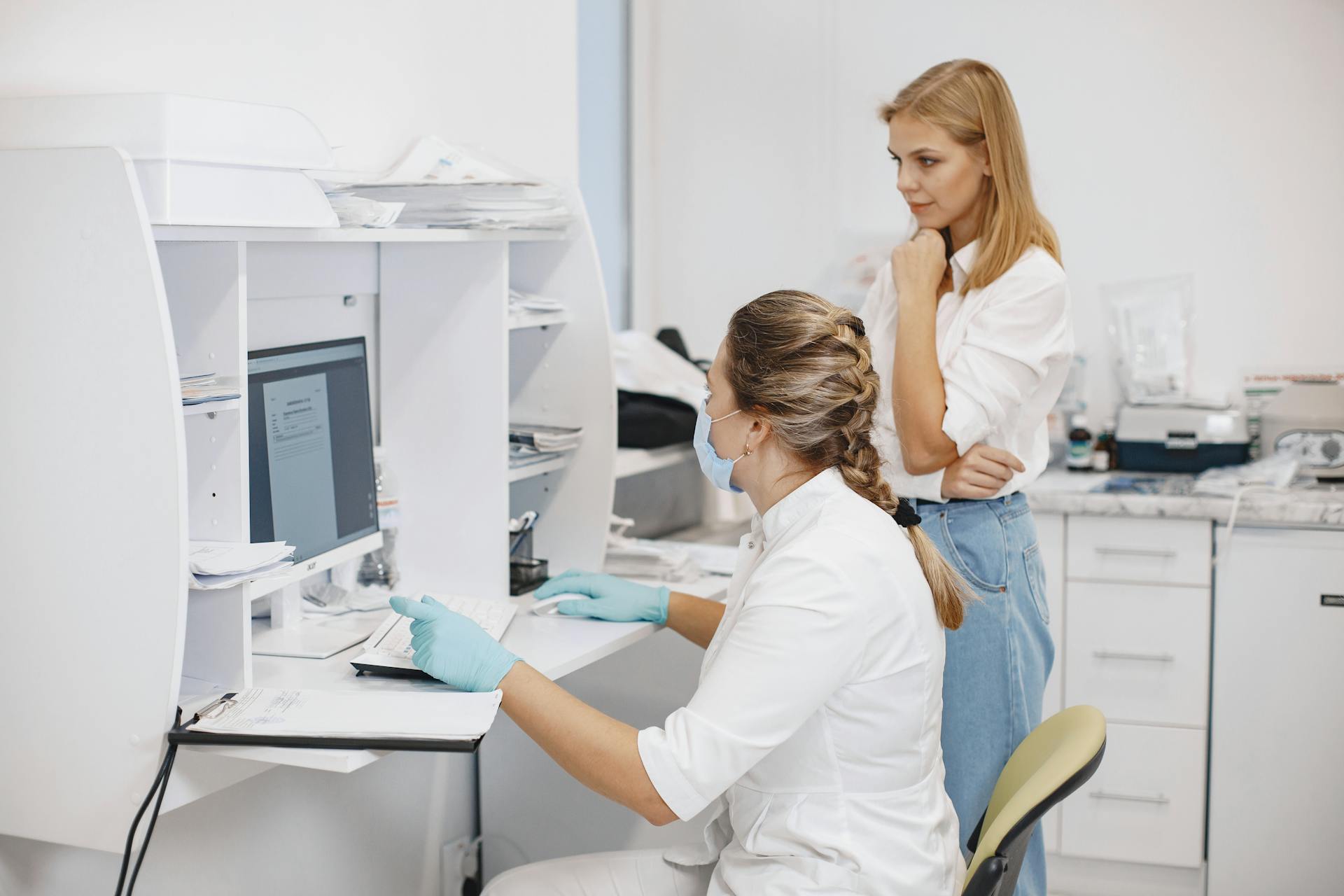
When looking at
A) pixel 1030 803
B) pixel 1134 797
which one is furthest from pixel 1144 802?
pixel 1030 803

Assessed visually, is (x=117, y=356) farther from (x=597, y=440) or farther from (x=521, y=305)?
(x=597, y=440)

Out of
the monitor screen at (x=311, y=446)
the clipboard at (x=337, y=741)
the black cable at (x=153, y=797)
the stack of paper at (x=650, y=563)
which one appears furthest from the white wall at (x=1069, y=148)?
the black cable at (x=153, y=797)

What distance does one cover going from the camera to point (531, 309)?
78.7 inches

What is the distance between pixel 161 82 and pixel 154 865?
104 cm

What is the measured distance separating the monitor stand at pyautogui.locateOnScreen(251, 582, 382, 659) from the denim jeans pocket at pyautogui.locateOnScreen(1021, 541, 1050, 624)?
38.0 inches

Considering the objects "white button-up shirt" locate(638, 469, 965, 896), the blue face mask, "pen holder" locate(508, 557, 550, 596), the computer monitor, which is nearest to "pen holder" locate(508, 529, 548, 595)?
"pen holder" locate(508, 557, 550, 596)

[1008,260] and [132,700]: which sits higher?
[1008,260]

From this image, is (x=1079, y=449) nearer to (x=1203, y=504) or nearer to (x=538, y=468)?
(x=1203, y=504)

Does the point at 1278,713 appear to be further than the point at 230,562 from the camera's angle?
Yes

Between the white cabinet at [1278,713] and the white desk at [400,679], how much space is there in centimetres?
146

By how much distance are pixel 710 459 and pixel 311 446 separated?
609 mm

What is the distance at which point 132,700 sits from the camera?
1.23m

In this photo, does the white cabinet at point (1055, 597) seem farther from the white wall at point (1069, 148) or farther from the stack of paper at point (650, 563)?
the stack of paper at point (650, 563)

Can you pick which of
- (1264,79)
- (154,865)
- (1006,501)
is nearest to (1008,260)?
(1006,501)
